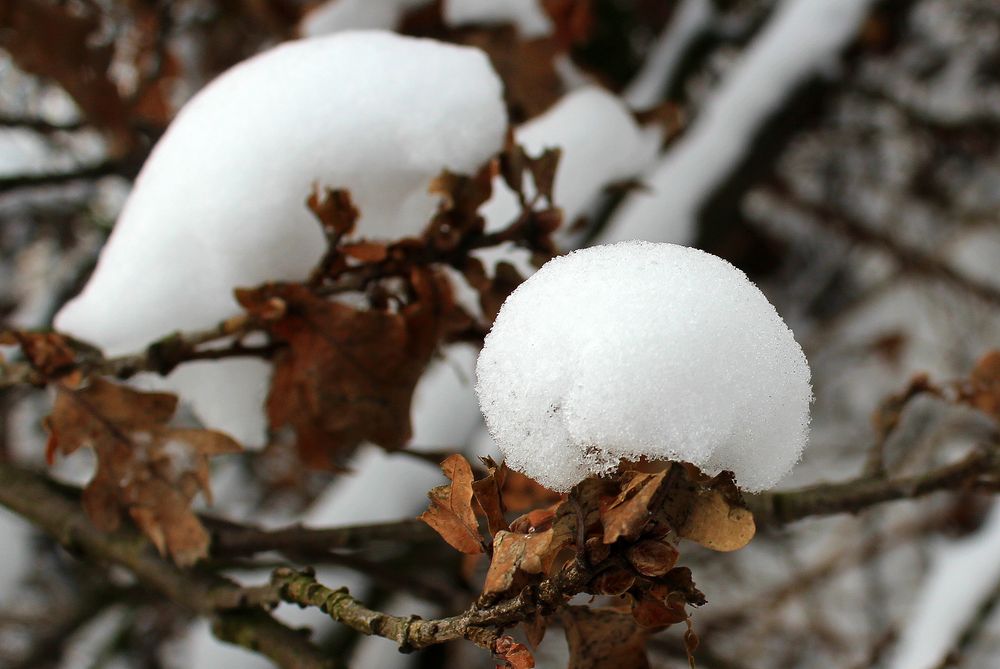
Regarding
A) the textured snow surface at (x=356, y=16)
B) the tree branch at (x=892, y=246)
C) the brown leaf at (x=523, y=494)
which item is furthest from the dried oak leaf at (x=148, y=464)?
the tree branch at (x=892, y=246)

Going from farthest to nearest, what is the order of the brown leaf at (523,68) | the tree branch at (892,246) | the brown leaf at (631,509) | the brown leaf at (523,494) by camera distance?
1. the tree branch at (892,246)
2. the brown leaf at (523,68)
3. the brown leaf at (523,494)
4. the brown leaf at (631,509)

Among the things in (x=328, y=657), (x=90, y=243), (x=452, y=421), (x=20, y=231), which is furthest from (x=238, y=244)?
(x=20, y=231)

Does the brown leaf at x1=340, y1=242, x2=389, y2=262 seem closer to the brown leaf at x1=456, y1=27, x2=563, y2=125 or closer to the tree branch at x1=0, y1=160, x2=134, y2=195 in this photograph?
the brown leaf at x1=456, y1=27, x2=563, y2=125

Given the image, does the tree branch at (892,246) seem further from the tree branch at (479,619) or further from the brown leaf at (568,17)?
the tree branch at (479,619)

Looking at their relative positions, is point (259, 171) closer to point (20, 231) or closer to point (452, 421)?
point (452, 421)

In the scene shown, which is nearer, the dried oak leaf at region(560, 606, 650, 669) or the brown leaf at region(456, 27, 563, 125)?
the dried oak leaf at region(560, 606, 650, 669)

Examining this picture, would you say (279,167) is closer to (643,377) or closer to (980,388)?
(643,377)

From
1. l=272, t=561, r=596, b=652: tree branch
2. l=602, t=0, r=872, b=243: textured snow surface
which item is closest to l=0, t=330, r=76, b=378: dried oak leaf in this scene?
l=272, t=561, r=596, b=652: tree branch
